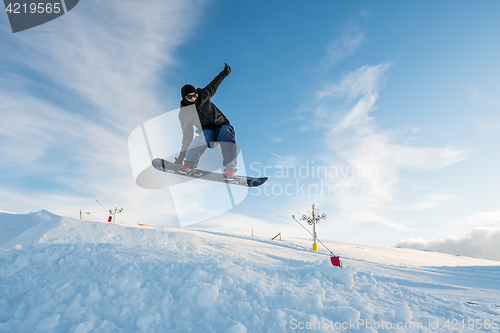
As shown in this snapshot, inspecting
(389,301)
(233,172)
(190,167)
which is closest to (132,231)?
(190,167)

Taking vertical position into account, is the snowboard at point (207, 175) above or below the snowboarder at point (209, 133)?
below

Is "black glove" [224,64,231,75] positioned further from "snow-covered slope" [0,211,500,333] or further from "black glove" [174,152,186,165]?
"snow-covered slope" [0,211,500,333]

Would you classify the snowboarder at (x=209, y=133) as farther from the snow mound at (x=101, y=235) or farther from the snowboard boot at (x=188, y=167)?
the snow mound at (x=101, y=235)

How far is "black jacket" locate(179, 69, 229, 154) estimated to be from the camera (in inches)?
200

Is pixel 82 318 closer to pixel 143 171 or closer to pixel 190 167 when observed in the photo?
pixel 190 167

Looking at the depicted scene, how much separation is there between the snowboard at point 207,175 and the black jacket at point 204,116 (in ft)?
1.78

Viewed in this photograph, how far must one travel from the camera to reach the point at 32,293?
90.0 inches

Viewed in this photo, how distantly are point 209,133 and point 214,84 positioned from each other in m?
1.16

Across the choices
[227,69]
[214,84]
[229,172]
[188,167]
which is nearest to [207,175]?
[188,167]

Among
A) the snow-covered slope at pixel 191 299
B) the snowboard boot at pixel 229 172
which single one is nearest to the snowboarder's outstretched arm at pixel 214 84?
the snowboard boot at pixel 229 172

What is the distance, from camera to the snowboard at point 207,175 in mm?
5627

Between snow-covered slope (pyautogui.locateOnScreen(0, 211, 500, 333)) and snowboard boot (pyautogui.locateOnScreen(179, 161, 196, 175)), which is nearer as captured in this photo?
snow-covered slope (pyautogui.locateOnScreen(0, 211, 500, 333))

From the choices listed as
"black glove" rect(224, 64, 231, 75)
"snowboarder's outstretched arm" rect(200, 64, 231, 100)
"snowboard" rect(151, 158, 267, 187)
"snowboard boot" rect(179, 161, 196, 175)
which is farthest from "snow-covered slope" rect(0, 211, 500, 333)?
"black glove" rect(224, 64, 231, 75)

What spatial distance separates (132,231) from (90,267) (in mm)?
3104
